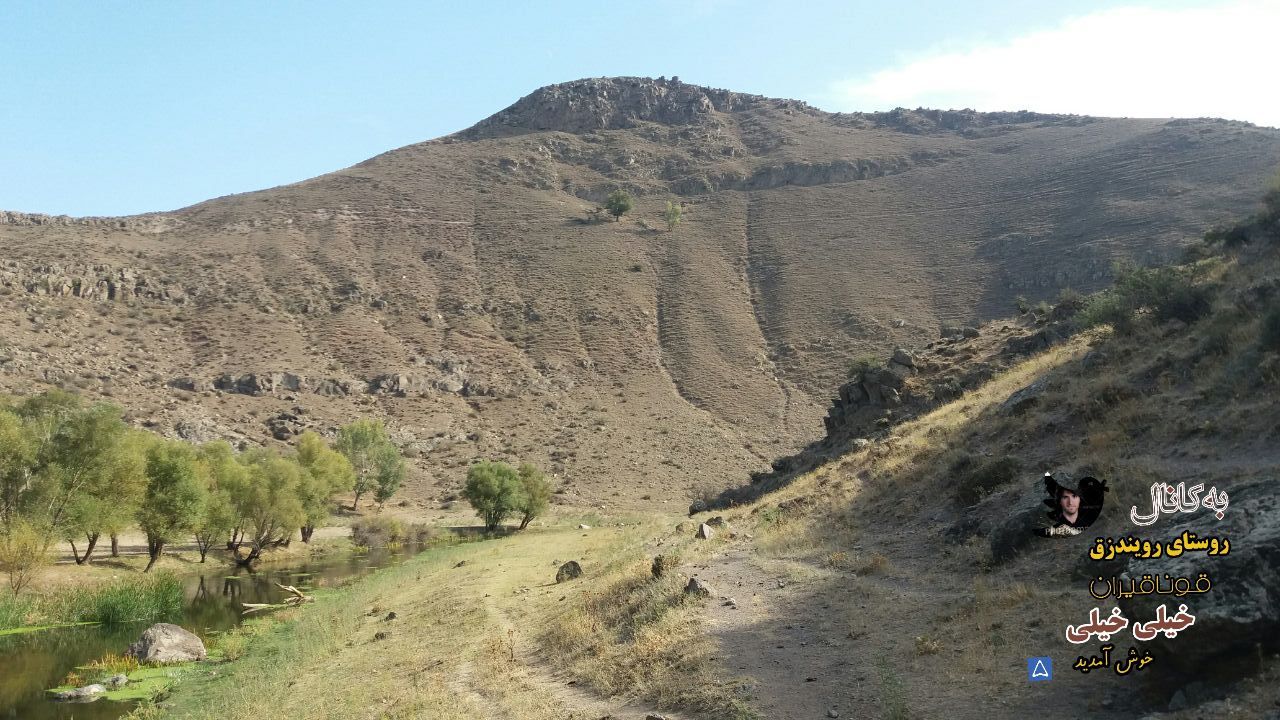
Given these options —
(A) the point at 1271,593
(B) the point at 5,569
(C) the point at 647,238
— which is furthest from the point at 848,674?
(C) the point at 647,238

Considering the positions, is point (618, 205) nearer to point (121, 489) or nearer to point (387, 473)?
point (387, 473)

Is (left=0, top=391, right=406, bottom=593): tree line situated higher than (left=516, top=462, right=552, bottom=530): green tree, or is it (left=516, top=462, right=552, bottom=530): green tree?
(left=0, top=391, right=406, bottom=593): tree line

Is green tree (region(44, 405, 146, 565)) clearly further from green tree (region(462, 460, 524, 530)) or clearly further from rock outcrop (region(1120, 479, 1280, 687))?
rock outcrop (region(1120, 479, 1280, 687))

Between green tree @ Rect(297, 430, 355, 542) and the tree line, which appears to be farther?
green tree @ Rect(297, 430, 355, 542)

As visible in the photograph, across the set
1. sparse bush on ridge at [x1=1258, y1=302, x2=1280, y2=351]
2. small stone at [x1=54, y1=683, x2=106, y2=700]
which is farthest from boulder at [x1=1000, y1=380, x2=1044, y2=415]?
small stone at [x1=54, y1=683, x2=106, y2=700]

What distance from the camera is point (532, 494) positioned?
2251 inches

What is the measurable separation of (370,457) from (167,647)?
41.5 metres

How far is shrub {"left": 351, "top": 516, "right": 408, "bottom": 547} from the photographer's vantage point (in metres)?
52.3

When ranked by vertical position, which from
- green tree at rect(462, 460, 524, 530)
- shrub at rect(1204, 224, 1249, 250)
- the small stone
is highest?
shrub at rect(1204, 224, 1249, 250)

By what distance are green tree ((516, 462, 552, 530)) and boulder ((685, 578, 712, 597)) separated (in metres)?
42.0

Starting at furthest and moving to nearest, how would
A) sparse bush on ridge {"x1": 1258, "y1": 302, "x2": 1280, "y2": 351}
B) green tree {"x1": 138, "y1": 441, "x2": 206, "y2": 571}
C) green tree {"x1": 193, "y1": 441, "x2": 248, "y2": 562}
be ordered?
green tree {"x1": 193, "y1": 441, "x2": 248, "y2": 562} < green tree {"x1": 138, "y1": 441, "x2": 206, "y2": 571} < sparse bush on ridge {"x1": 1258, "y1": 302, "x2": 1280, "y2": 351}

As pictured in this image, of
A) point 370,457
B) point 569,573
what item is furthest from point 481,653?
point 370,457

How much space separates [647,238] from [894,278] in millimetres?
35213

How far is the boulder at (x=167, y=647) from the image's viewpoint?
822 inches
